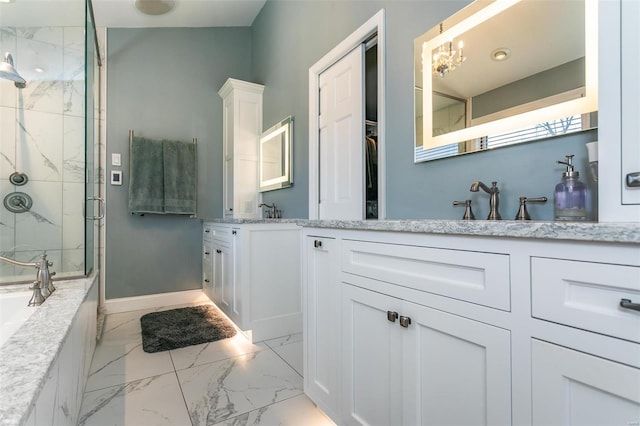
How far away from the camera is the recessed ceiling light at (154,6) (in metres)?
2.60

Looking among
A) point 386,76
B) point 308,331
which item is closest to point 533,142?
point 386,76

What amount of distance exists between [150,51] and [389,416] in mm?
3652

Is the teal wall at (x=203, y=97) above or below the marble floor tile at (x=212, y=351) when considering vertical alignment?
above

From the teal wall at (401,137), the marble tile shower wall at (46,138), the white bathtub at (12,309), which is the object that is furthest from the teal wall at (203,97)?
the white bathtub at (12,309)

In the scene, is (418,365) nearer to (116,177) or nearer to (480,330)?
(480,330)

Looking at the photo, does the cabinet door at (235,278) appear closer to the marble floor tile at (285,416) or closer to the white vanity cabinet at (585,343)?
the marble floor tile at (285,416)

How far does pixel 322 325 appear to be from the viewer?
1.25 metres

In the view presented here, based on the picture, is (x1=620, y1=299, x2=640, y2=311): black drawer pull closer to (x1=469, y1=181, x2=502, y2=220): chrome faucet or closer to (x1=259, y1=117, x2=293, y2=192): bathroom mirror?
(x1=469, y1=181, x2=502, y2=220): chrome faucet

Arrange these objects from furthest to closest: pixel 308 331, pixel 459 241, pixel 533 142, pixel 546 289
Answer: pixel 308 331, pixel 533 142, pixel 459 241, pixel 546 289

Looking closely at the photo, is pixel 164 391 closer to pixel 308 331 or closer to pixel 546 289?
pixel 308 331

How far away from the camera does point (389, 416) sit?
928 millimetres

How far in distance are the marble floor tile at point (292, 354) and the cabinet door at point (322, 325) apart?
0.50 m

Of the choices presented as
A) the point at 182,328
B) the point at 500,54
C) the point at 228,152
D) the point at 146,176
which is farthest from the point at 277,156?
the point at 500,54

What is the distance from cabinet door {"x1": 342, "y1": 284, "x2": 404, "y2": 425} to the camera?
0.91 metres
